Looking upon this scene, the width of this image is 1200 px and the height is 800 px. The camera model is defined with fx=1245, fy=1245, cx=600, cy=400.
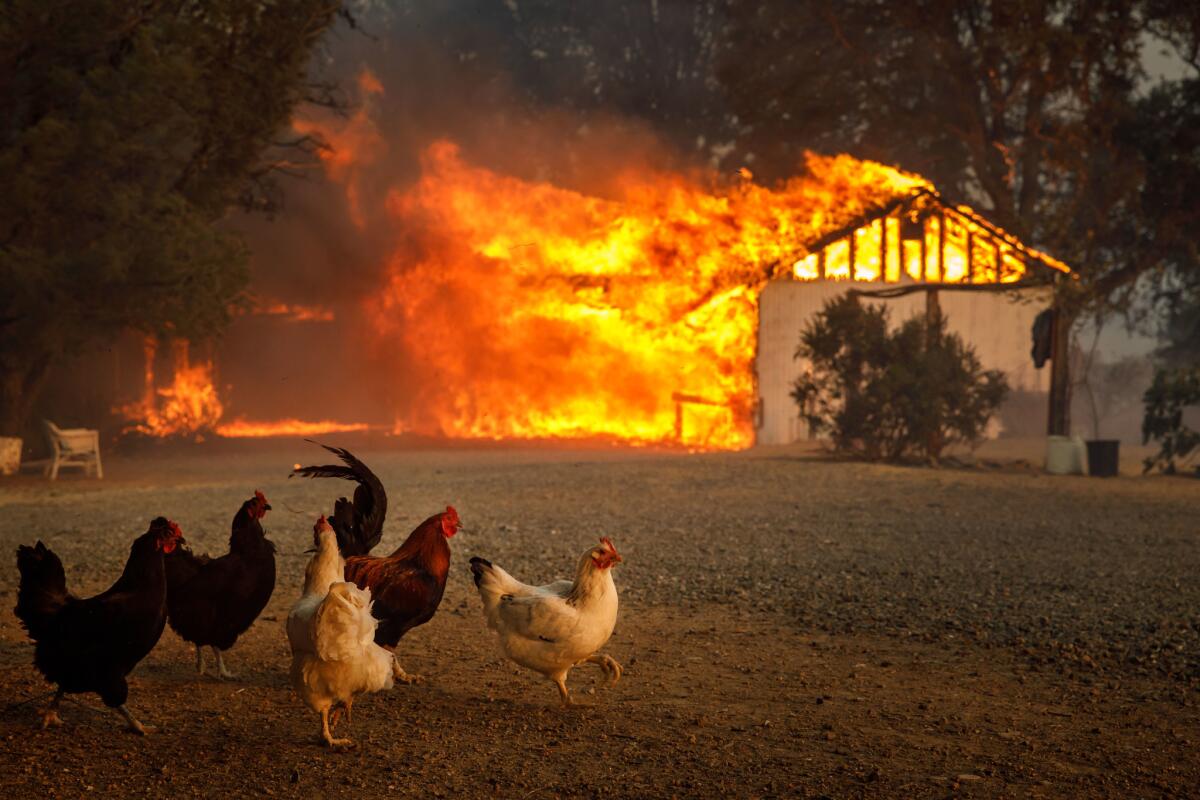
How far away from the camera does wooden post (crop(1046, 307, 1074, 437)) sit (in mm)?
24859

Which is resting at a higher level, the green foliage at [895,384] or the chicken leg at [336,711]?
the green foliage at [895,384]

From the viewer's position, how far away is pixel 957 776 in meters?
5.77

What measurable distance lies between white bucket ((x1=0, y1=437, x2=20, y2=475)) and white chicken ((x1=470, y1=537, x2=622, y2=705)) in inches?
691

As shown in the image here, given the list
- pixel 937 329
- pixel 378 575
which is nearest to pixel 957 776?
pixel 378 575

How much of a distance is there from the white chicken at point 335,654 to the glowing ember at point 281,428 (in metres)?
24.4

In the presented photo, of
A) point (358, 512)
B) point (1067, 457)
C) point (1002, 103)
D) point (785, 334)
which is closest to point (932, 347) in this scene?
point (1067, 457)

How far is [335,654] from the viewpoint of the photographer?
6.12 meters

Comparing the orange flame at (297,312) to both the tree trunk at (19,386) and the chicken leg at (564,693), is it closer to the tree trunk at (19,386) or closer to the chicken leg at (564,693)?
the tree trunk at (19,386)

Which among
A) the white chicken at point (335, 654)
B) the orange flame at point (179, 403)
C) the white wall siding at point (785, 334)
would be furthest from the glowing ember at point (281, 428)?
the white chicken at point (335, 654)

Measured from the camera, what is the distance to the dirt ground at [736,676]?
5.83 meters

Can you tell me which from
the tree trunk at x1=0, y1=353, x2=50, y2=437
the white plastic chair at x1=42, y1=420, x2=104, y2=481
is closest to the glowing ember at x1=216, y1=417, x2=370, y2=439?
the tree trunk at x1=0, y1=353, x2=50, y2=437

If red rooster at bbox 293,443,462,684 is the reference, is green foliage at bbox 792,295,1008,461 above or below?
above

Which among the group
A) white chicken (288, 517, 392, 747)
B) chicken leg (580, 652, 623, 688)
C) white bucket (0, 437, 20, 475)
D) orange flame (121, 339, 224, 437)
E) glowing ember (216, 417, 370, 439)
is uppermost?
orange flame (121, 339, 224, 437)

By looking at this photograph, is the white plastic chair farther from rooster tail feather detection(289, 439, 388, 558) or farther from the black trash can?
the black trash can
